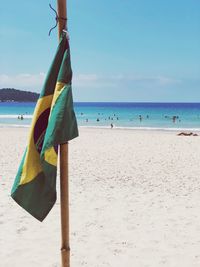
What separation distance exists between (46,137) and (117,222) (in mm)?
4439

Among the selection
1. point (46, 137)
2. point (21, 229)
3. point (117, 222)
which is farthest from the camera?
point (117, 222)

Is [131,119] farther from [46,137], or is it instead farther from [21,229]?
[46,137]

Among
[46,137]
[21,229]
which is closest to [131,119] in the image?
[21,229]

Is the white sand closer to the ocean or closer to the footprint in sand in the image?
the footprint in sand

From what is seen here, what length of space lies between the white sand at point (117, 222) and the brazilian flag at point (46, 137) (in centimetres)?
247

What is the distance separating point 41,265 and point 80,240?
1040mm

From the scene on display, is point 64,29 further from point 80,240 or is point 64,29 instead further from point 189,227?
point 189,227

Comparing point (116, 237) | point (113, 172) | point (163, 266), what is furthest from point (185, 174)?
point (163, 266)

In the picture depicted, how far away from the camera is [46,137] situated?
2.75 m

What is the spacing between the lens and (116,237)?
20.0 ft

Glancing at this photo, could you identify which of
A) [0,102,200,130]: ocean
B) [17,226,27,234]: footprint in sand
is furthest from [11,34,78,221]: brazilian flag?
[0,102,200,130]: ocean

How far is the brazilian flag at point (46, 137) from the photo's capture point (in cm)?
278

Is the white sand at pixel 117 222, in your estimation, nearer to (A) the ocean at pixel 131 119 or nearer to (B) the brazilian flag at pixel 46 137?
(B) the brazilian flag at pixel 46 137

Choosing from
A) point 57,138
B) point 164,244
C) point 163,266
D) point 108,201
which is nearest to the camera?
point 57,138
